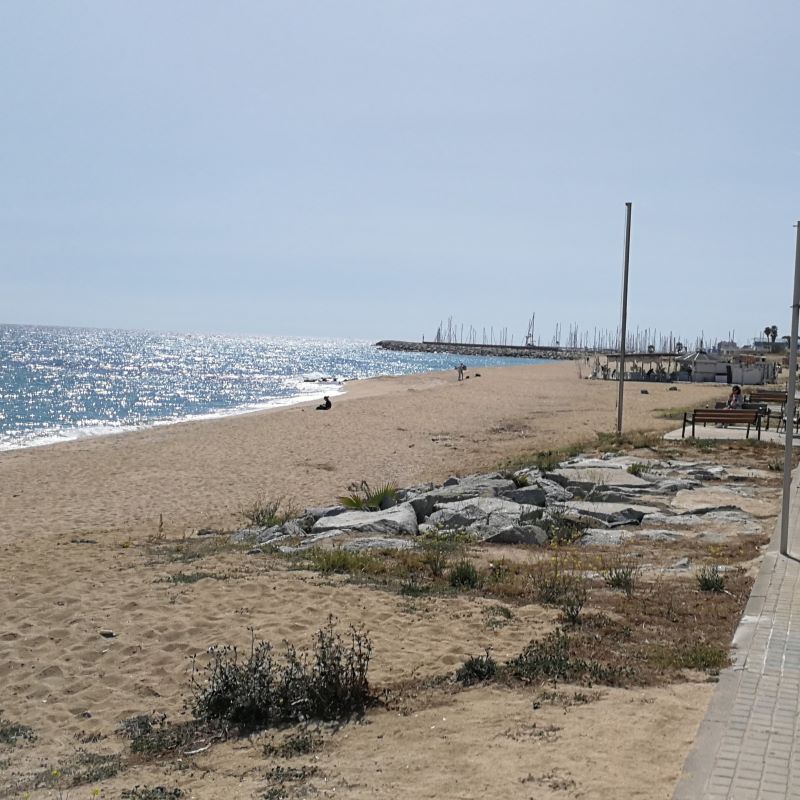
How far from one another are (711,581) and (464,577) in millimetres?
2160

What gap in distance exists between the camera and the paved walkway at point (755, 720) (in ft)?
12.4

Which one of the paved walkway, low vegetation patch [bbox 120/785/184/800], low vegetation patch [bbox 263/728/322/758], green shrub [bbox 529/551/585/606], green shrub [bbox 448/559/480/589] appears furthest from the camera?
green shrub [bbox 448/559/480/589]

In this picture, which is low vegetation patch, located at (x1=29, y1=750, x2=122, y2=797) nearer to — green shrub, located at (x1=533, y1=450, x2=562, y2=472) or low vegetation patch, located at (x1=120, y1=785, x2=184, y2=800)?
low vegetation patch, located at (x1=120, y1=785, x2=184, y2=800)

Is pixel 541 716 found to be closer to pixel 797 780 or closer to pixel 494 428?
pixel 797 780

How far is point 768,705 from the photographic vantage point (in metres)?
4.68

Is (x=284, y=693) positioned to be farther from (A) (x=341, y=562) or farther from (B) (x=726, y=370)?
(B) (x=726, y=370)

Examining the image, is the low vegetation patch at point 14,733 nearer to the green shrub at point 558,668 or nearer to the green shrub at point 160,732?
the green shrub at point 160,732

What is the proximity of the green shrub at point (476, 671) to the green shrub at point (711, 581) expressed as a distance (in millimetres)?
2648

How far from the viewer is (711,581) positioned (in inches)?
287

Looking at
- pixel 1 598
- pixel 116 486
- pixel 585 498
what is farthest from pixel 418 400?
pixel 1 598

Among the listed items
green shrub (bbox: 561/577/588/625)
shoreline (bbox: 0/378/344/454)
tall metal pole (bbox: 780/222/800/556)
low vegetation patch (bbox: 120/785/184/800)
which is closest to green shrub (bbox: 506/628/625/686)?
green shrub (bbox: 561/577/588/625)

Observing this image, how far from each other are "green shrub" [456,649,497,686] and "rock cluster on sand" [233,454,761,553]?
376 cm

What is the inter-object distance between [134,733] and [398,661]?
1.80 meters

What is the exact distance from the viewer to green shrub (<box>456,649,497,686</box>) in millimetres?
5473
